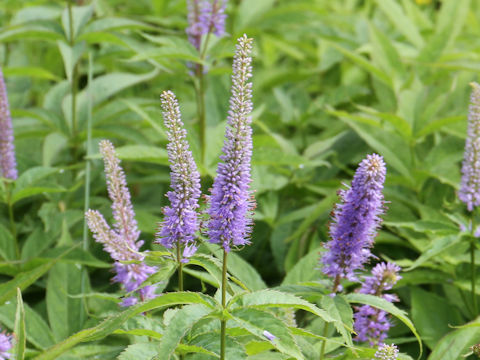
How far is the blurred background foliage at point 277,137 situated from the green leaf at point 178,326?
1.12 meters

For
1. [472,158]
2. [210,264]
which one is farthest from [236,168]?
[472,158]

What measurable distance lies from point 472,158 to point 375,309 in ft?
2.71

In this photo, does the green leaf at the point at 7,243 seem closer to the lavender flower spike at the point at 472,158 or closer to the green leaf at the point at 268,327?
the green leaf at the point at 268,327

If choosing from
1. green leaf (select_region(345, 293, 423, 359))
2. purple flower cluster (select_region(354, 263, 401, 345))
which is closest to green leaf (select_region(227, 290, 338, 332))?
green leaf (select_region(345, 293, 423, 359))

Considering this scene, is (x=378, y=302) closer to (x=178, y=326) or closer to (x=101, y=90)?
(x=178, y=326)

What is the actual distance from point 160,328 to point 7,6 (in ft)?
13.3

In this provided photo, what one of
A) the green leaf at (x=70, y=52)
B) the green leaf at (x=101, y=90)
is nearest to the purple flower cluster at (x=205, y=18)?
the green leaf at (x=101, y=90)

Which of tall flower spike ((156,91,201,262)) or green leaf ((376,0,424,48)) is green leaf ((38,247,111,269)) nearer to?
tall flower spike ((156,91,201,262))

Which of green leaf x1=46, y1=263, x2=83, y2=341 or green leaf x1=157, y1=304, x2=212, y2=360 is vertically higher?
green leaf x1=157, y1=304, x2=212, y2=360

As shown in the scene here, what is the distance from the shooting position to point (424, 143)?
4480mm

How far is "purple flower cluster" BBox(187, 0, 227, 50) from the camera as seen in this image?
3.83 meters

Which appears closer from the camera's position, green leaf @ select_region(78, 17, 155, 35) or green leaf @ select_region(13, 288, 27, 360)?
green leaf @ select_region(13, 288, 27, 360)

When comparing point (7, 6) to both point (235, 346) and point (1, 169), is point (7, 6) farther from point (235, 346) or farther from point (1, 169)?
point (235, 346)

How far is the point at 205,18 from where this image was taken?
3.84 m
